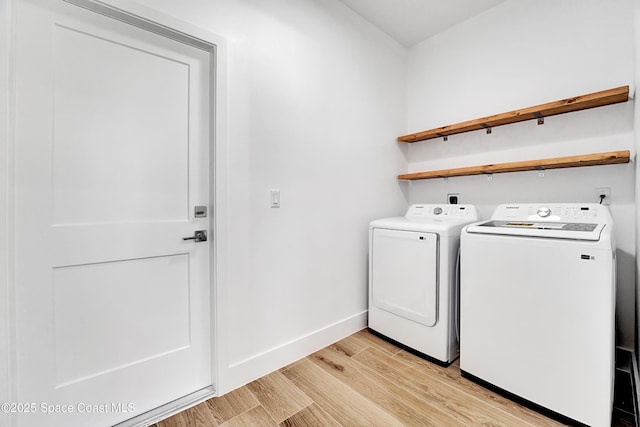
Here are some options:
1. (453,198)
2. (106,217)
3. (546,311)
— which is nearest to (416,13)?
(453,198)

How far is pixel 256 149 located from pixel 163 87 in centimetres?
57

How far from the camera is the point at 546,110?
1.89m

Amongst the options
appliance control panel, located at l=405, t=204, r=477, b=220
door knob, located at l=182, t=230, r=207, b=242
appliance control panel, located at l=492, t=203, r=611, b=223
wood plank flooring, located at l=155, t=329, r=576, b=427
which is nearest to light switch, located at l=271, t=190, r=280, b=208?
door knob, located at l=182, t=230, r=207, b=242

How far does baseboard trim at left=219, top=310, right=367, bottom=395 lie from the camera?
1667 mm

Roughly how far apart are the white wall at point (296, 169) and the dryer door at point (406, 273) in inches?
8.7

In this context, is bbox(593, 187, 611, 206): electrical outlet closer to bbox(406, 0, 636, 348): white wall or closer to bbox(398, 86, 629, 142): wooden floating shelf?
bbox(406, 0, 636, 348): white wall

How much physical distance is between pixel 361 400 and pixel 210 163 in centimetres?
157

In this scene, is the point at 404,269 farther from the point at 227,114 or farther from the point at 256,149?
the point at 227,114

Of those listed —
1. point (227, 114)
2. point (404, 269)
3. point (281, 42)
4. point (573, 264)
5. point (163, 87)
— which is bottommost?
point (404, 269)

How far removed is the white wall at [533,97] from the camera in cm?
179

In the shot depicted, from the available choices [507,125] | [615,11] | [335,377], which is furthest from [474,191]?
[335,377]

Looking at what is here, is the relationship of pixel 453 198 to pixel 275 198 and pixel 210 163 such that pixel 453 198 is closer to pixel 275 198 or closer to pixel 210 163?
pixel 275 198

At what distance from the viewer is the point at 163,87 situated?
1.50m

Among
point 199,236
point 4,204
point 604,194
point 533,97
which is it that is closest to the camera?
point 4,204
